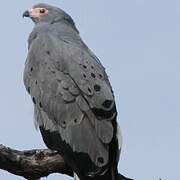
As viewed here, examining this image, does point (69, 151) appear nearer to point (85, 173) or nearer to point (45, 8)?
point (85, 173)

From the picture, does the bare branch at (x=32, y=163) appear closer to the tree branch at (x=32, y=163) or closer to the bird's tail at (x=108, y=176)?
the tree branch at (x=32, y=163)

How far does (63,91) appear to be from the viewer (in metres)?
10.5

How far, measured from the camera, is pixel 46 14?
12.5m

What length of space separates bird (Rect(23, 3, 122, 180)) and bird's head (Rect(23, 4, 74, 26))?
0.63m

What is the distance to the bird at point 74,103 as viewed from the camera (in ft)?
32.1

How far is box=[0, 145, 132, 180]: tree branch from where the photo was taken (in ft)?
30.7

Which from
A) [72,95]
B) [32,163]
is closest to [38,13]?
[72,95]

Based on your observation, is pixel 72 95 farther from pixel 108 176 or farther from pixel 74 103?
pixel 108 176

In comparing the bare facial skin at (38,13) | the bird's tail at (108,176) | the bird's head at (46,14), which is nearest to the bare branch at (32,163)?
the bird's tail at (108,176)

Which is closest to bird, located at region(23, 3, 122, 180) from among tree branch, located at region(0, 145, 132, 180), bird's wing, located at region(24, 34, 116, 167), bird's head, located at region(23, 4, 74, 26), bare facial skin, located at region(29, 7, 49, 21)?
bird's wing, located at region(24, 34, 116, 167)

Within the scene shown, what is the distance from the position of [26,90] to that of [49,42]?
0.75 metres

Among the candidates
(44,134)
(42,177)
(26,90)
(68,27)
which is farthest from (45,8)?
(42,177)

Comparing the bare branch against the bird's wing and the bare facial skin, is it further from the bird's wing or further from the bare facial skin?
the bare facial skin

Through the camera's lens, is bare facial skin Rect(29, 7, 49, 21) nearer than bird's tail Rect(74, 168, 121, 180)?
No
